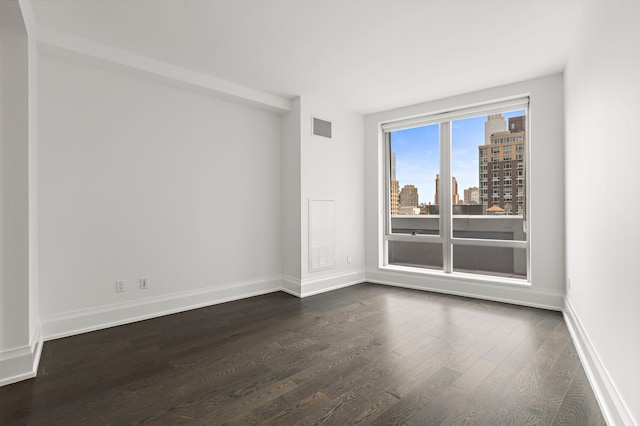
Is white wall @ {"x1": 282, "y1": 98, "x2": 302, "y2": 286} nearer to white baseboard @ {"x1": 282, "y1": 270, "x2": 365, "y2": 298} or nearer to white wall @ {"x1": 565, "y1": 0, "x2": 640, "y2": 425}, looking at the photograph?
white baseboard @ {"x1": 282, "y1": 270, "x2": 365, "y2": 298}

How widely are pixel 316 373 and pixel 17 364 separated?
2.08 meters

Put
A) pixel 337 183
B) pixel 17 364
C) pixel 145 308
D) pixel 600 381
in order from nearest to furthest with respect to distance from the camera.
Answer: pixel 600 381 → pixel 17 364 → pixel 145 308 → pixel 337 183

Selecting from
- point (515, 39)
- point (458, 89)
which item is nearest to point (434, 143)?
point (458, 89)

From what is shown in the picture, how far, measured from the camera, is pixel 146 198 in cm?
356

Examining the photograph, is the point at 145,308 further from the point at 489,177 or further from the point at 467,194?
the point at 489,177

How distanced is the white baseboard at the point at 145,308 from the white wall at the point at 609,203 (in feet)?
11.7

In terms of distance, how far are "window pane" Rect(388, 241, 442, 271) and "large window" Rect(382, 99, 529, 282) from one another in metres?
0.01

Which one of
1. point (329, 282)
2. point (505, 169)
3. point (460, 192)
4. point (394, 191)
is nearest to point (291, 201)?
point (329, 282)

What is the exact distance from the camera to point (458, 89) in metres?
4.20

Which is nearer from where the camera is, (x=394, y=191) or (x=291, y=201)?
(x=291, y=201)

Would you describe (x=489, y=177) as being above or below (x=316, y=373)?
above

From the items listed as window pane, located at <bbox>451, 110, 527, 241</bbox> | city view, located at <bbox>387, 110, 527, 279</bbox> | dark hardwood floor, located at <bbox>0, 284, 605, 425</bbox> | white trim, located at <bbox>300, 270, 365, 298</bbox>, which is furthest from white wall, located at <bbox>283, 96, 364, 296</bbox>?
window pane, located at <bbox>451, 110, 527, 241</bbox>

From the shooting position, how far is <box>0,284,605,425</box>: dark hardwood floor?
185cm

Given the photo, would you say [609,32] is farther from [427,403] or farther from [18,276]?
[18,276]
